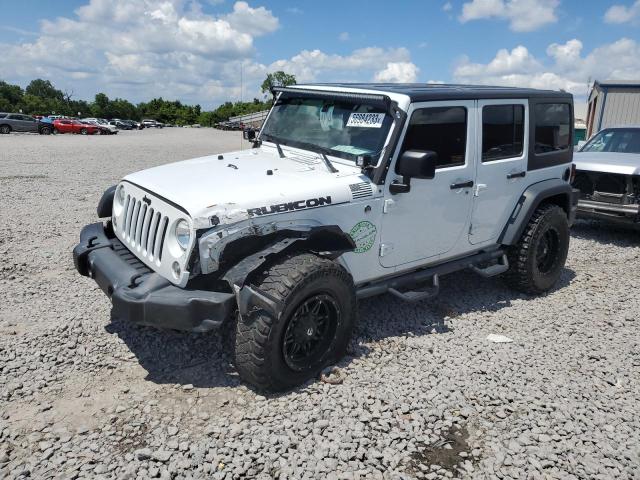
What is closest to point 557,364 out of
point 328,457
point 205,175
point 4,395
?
point 328,457

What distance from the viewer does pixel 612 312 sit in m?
5.04

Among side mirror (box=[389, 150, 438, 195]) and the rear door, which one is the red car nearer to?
the rear door

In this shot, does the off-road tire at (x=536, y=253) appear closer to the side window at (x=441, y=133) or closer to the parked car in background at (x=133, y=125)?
the side window at (x=441, y=133)

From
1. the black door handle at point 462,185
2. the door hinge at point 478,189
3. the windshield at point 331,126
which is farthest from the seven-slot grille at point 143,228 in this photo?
the door hinge at point 478,189

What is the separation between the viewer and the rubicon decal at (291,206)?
328cm

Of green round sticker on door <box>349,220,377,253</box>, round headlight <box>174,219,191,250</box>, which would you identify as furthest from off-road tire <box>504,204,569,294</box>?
round headlight <box>174,219,191,250</box>

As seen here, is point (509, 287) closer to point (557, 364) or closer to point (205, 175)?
point (557, 364)

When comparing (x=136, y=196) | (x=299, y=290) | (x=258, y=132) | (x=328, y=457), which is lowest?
(x=328, y=457)

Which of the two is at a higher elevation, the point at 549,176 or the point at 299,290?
the point at 549,176

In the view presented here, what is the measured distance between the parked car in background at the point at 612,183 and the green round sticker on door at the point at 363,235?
17.0 feet

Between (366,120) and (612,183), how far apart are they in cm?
542

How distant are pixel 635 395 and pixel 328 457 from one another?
234 centimetres

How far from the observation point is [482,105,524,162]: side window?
457 centimetres

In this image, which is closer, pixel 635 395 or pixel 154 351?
pixel 635 395
